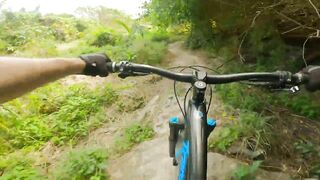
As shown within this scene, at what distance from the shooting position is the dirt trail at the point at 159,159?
3.00 meters

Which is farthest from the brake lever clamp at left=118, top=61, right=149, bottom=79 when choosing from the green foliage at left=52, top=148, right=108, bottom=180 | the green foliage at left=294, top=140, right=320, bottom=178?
the green foliage at left=294, top=140, right=320, bottom=178

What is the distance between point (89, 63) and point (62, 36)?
7.81 metres

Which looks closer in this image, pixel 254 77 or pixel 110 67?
pixel 254 77

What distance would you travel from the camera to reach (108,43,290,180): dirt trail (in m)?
3.00

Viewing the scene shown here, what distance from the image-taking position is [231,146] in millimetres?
3271

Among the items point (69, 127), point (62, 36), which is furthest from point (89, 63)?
point (62, 36)

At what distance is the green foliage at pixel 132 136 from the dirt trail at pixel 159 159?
0.09 m

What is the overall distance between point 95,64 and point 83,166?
178cm

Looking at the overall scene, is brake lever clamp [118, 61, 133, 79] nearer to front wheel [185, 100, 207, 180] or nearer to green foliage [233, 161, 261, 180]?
front wheel [185, 100, 207, 180]

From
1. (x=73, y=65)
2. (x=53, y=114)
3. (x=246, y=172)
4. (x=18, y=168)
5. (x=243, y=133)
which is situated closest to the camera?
(x=73, y=65)

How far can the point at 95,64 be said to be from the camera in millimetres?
1775

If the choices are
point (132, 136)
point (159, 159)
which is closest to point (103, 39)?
point (132, 136)

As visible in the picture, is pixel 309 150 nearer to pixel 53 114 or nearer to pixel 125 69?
pixel 125 69

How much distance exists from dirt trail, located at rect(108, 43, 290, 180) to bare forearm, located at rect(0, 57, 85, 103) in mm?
1856
